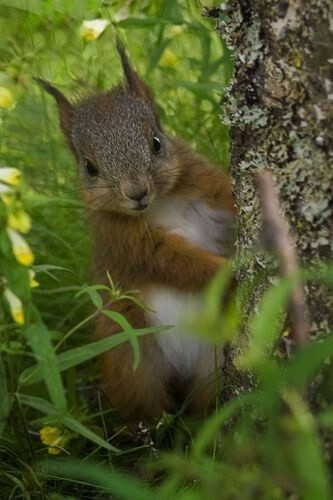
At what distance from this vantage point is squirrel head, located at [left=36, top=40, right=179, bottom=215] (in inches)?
117

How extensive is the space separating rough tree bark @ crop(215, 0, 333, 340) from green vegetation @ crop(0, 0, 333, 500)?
16 cm

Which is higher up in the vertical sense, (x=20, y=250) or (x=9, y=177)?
(x=9, y=177)

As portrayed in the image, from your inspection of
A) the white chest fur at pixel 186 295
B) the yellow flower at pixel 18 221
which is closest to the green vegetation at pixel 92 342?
the yellow flower at pixel 18 221

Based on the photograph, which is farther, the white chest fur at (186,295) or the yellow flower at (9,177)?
the white chest fur at (186,295)

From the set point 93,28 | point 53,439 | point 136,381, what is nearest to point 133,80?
point 93,28

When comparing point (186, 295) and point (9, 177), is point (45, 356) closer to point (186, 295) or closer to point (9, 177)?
point (9, 177)

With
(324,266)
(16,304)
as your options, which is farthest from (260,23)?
(16,304)

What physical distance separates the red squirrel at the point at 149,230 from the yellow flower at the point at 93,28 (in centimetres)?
11

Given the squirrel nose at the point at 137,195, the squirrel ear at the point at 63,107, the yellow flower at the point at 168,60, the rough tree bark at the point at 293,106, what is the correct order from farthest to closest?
the yellow flower at the point at 168,60, the squirrel ear at the point at 63,107, the squirrel nose at the point at 137,195, the rough tree bark at the point at 293,106

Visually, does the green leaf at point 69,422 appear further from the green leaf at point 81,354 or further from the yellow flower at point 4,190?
the yellow flower at point 4,190

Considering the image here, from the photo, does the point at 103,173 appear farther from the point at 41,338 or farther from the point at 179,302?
the point at 41,338

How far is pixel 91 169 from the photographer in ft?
10.3

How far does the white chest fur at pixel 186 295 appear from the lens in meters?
3.04

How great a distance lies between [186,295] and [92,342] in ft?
1.10
